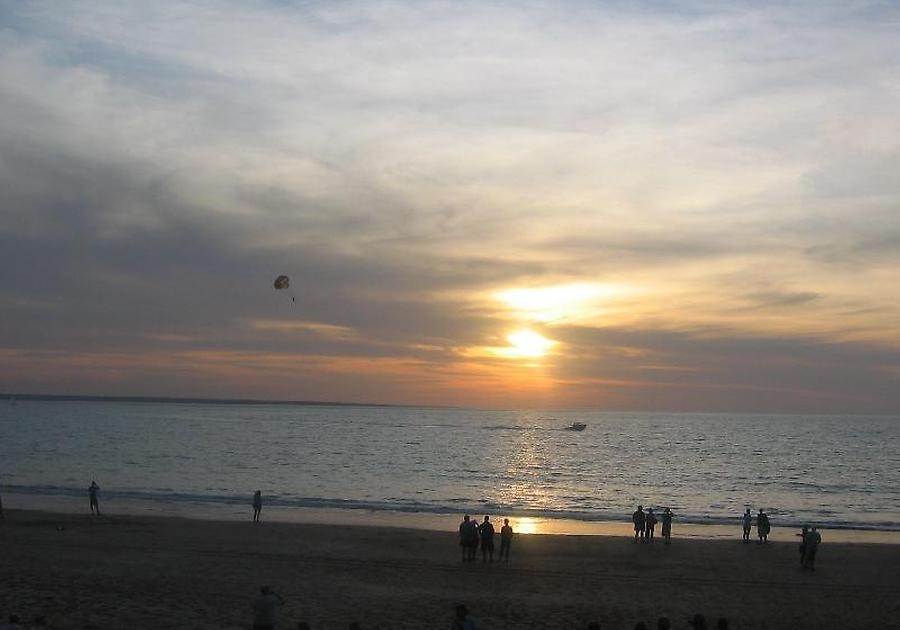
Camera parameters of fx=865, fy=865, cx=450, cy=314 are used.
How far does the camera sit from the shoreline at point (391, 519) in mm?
34938

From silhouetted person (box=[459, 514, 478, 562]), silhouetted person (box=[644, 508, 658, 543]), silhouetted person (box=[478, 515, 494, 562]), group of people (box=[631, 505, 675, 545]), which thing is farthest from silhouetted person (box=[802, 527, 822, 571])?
silhouetted person (box=[459, 514, 478, 562])

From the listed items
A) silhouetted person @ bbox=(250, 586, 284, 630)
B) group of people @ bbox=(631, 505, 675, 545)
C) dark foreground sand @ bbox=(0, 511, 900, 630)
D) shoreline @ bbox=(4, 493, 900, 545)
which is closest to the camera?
silhouetted person @ bbox=(250, 586, 284, 630)

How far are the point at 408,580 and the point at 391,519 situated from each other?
16.8m

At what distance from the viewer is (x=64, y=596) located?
733 inches

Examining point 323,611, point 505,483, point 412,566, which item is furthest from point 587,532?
point 505,483

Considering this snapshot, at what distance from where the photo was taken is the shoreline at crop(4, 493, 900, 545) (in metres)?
34.9

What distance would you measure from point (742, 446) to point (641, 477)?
66894 millimetres

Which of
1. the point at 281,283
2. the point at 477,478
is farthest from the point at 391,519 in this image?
the point at 477,478

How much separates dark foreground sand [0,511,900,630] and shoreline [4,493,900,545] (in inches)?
147

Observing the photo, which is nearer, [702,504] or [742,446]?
[702,504]

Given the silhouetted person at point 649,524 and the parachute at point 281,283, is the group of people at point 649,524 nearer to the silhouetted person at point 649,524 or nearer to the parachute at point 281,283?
the silhouetted person at point 649,524

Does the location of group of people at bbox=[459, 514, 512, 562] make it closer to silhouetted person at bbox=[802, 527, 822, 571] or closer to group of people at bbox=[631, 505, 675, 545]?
→ group of people at bbox=[631, 505, 675, 545]

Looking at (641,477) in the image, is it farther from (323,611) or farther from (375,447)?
(323,611)

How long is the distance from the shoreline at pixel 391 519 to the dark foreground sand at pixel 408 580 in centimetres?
374
